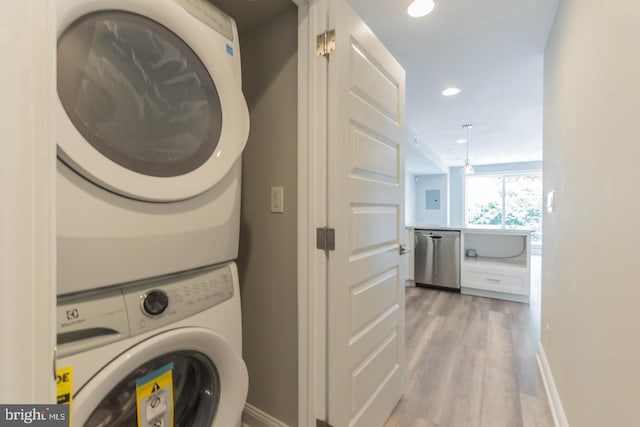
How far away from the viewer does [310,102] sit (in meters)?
1.16

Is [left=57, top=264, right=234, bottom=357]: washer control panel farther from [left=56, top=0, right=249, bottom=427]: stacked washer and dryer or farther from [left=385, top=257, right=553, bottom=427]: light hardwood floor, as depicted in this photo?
[left=385, top=257, right=553, bottom=427]: light hardwood floor

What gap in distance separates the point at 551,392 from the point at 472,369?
48 cm

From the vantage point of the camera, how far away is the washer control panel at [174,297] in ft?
2.22

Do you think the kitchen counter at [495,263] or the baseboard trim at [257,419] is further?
the kitchen counter at [495,263]

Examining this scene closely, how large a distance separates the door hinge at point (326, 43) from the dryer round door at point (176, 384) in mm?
1122

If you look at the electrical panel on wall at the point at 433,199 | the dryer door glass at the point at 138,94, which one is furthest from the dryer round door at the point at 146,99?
the electrical panel on wall at the point at 433,199

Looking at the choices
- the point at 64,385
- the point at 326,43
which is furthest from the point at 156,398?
the point at 326,43

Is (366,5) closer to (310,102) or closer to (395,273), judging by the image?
(310,102)

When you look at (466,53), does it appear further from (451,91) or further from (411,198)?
(411,198)

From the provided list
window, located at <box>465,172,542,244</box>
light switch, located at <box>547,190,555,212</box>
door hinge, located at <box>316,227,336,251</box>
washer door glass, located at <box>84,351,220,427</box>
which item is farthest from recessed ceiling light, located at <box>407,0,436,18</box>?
window, located at <box>465,172,542,244</box>

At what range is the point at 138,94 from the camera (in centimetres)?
71

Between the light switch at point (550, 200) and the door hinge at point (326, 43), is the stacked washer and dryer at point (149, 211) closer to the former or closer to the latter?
the door hinge at point (326, 43)

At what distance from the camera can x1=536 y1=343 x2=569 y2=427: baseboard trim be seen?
1.43m

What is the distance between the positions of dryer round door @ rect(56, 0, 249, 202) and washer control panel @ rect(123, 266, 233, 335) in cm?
24
